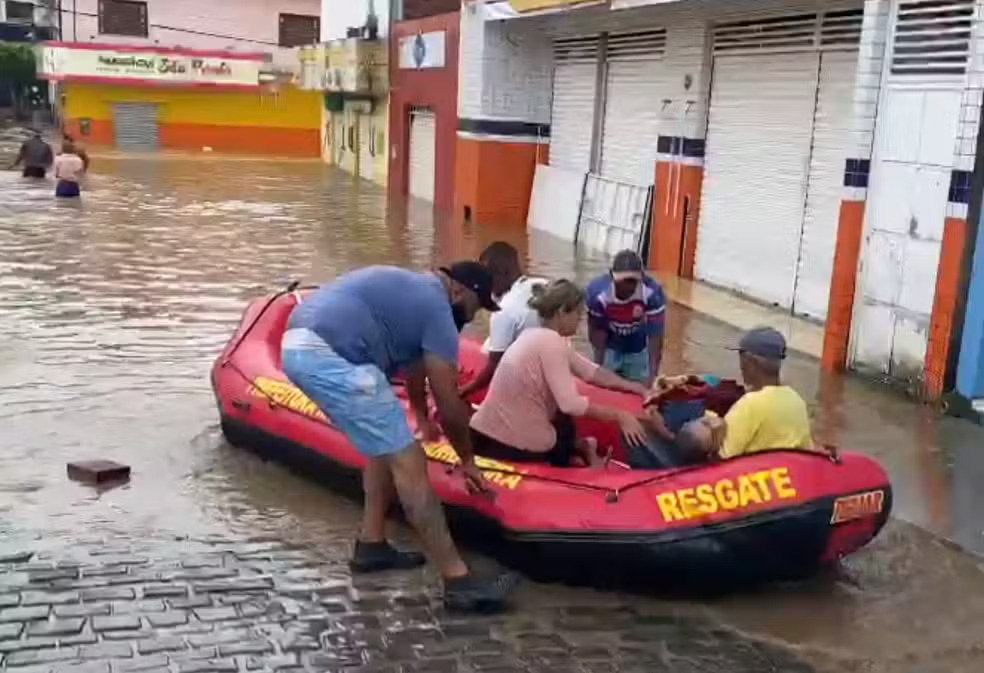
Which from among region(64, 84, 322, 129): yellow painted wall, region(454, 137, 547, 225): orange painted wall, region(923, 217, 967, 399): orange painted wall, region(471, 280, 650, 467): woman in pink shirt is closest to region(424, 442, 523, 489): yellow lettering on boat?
region(471, 280, 650, 467): woman in pink shirt

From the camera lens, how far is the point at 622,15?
1641 centimetres

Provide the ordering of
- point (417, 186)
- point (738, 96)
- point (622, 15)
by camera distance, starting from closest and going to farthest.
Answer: point (738, 96)
point (622, 15)
point (417, 186)

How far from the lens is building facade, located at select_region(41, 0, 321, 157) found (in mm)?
41594

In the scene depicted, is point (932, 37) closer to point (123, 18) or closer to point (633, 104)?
point (633, 104)

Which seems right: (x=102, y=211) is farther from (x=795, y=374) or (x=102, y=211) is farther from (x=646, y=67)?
(x=795, y=374)

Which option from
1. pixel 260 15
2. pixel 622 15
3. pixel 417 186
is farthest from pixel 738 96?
pixel 260 15

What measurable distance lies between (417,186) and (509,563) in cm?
2157

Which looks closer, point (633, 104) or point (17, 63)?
point (633, 104)

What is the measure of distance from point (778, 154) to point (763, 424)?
8.58m

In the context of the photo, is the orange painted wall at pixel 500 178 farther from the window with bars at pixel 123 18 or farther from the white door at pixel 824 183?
the window with bars at pixel 123 18

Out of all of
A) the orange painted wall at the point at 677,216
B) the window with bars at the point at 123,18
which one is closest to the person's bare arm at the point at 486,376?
the orange painted wall at the point at 677,216

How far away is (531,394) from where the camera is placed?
6047 millimetres

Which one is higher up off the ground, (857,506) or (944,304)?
(944,304)

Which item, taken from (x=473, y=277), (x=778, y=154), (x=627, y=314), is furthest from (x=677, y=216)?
(x=473, y=277)
